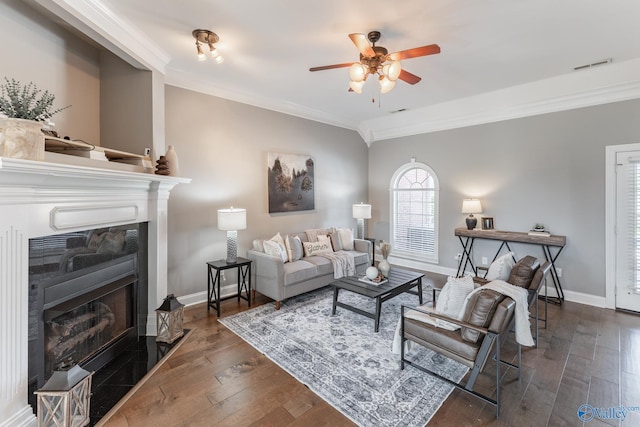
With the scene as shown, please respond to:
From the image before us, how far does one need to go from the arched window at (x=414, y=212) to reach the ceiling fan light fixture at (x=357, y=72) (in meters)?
3.63

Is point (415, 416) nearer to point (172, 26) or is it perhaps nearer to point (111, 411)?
point (111, 411)

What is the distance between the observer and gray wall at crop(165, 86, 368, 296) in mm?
3945

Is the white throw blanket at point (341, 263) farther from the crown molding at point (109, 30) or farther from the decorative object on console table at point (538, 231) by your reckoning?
the crown molding at point (109, 30)

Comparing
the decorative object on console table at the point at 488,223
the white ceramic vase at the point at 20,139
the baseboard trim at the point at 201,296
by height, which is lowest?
the baseboard trim at the point at 201,296

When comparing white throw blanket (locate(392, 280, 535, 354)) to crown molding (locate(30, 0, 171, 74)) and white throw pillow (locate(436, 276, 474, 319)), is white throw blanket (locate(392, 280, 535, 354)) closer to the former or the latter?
white throw pillow (locate(436, 276, 474, 319))

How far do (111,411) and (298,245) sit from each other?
3003 mm

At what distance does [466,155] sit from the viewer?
5.37m

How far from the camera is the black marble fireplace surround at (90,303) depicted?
6.61ft

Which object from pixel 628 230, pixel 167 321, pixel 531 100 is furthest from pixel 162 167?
pixel 628 230

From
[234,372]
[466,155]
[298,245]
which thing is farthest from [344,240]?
[234,372]

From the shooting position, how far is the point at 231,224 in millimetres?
3975

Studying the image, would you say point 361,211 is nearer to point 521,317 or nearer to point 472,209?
point 472,209

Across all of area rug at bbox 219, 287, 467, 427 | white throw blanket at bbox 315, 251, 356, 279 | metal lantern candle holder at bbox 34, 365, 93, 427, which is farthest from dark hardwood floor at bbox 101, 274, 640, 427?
white throw blanket at bbox 315, 251, 356, 279

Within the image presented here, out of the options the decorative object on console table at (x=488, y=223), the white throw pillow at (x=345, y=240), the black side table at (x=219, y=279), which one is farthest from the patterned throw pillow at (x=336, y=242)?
the decorative object on console table at (x=488, y=223)
